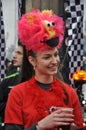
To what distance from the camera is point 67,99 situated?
9.20 feet

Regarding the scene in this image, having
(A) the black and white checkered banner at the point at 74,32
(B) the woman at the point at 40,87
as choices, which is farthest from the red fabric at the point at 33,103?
(A) the black and white checkered banner at the point at 74,32

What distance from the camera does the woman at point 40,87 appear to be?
2.73 metres

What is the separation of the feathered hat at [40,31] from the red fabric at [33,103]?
252 mm

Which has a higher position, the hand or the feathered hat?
the feathered hat

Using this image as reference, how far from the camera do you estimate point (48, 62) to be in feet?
9.16

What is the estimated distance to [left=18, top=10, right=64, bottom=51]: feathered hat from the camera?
2.84 meters

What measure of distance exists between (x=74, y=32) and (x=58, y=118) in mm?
4187

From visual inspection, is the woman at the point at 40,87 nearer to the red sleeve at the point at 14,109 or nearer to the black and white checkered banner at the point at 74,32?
the red sleeve at the point at 14,109

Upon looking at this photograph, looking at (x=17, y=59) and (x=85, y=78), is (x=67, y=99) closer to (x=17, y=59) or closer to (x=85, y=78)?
(x=17, y=59)

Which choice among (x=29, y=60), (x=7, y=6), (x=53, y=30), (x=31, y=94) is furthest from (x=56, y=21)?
(x=7, y=6)

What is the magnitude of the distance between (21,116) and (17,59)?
2241 millimetres

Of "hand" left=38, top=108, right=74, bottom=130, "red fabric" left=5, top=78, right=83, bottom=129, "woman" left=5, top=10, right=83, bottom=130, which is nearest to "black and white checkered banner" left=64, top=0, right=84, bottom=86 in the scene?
"woman" left=5, top=10, right=83, bottom=130

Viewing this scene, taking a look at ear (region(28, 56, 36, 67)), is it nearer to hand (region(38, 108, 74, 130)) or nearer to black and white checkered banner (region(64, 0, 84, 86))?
hand (region(38, 108, 74, 130))

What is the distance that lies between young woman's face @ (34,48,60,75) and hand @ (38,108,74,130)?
35cm
